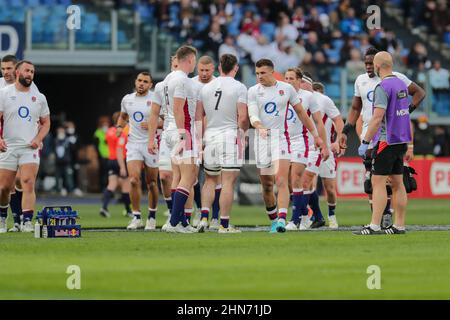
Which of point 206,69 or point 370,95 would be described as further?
point 370,95

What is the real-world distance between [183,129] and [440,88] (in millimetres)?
21386

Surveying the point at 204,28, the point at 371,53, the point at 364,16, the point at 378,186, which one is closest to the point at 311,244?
the point at 378,186

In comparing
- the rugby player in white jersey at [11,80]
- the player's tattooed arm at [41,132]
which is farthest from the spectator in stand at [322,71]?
the player's tattooed arm at [41,132]

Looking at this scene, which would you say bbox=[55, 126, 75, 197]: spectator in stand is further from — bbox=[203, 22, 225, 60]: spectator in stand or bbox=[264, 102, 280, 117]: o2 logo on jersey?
bbox=[264, 102, 280, 117]: o2 logo on jersey

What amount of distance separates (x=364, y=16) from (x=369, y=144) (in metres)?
23.1

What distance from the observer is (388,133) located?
680 inches

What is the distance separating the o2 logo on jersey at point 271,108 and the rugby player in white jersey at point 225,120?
1.18 ft

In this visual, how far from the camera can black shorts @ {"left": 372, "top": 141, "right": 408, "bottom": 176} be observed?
17203 millimetres

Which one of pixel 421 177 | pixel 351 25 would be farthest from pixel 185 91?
pixel 351 25

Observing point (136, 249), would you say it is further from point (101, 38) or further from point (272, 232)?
point (101, 38)

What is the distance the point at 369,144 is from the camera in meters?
18.0

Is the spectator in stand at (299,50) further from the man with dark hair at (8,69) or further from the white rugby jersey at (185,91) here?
the white rugby jersey at (185,91)

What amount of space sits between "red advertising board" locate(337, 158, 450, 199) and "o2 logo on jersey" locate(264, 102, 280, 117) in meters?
16.7

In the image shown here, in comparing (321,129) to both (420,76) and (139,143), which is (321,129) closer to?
(139,143)
